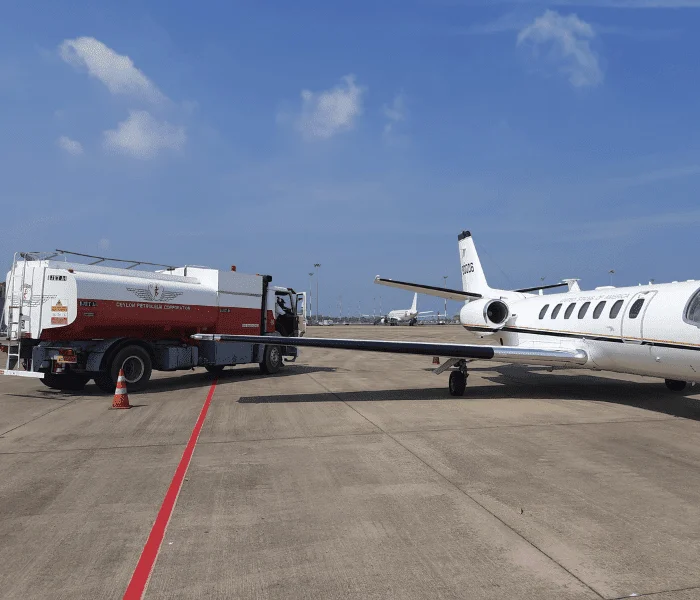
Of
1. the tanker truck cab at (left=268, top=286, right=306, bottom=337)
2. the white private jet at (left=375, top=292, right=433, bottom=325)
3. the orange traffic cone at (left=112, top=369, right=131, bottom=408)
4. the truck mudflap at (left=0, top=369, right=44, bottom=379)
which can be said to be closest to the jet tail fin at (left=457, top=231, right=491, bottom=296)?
the tanker truck cab at (left=268, top=286, right=306, bottom=337)

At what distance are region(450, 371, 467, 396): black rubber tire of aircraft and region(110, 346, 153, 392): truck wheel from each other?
6757 mm

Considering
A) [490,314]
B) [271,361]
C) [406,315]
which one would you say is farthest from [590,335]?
[406,315]

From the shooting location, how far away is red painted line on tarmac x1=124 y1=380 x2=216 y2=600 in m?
3.36

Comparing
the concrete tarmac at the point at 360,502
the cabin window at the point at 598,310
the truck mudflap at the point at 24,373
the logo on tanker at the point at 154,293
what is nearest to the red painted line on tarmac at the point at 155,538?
the concrete tarmac at the point at 360,502

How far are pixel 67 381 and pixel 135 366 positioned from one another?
67.4 inches

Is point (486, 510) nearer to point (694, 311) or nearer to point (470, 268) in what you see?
point (694, 311)

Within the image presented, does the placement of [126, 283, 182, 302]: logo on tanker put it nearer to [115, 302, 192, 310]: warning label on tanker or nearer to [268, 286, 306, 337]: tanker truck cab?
[115, 302, 192, 310]: warning label on tanker

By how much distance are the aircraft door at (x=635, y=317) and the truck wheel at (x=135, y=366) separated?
32.4ft

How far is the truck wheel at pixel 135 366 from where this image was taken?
12236mm

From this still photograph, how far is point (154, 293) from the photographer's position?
42.3ft

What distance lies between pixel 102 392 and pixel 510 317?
9984 millimetres

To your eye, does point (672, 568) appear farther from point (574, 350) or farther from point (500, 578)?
point (574, 350)

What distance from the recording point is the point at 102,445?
7.25 m

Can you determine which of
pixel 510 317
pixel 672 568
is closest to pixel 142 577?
pixel 672 568
